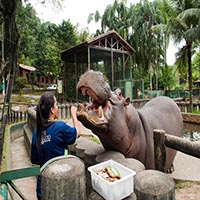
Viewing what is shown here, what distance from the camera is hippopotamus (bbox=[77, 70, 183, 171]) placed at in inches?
94.7

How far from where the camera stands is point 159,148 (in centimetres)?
294

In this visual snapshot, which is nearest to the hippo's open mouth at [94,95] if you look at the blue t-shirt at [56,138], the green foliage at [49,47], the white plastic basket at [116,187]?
the blue t-shirt at [56,138]

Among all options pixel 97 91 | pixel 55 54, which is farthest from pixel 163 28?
pixel 55 54

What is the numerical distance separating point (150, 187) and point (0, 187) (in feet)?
3.65

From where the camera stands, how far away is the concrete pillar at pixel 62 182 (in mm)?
1207

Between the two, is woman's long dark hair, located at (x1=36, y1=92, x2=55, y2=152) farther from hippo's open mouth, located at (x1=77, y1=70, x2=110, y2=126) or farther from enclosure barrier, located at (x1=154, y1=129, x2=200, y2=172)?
enclosure barrier, located at (x1=154, y1=129, x2=200, y2=172)

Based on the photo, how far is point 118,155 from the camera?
2.35 m

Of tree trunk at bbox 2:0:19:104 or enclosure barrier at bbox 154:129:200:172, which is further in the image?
tree trunk at bbox 2:0:19:104

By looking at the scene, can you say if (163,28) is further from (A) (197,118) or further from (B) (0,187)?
(B) (0,187)

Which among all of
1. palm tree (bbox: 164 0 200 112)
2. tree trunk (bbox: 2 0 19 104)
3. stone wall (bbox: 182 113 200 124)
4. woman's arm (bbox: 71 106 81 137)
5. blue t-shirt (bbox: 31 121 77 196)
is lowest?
stone wall (bbox: 182 113 200 124)

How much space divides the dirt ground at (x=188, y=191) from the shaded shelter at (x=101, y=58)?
12044 millimetres

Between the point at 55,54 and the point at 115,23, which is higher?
Result: the point at 115,23

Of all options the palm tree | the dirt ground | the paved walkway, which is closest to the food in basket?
the dirt ground

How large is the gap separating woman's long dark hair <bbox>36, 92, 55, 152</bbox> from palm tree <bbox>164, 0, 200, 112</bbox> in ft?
38.8
